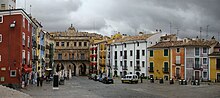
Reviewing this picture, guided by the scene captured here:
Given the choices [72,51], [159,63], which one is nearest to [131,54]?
[159,63]

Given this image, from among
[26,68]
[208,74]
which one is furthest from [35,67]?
[208,74]

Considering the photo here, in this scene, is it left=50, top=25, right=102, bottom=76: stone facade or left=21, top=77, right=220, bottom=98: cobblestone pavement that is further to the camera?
left=50, top=25, right=102, bottom=76: stone facade

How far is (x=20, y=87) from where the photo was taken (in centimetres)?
4125

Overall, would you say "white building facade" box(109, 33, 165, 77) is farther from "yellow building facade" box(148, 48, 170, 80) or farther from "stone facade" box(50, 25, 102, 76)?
"stone facade" box(50, 25, 102, 76)

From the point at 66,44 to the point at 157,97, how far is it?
264ft

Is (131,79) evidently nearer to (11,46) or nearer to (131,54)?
(131,54)

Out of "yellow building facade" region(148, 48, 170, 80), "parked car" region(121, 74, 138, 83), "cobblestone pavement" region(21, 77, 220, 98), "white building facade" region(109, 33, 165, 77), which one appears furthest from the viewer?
A: "white building facade" region(109, 33, 165, 77)

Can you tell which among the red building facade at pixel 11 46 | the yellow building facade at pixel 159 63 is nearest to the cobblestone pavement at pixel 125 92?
the red building facade at pixel 11 46

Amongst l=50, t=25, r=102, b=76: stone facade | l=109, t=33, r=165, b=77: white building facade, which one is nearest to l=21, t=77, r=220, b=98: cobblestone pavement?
l=109, t=33, r=165, b=77: white building facade

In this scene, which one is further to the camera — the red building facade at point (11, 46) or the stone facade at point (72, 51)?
the stone facade at point (72, 51)

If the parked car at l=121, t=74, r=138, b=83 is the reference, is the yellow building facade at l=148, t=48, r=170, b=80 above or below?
above

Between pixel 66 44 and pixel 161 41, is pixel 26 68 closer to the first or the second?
pixel 161 41

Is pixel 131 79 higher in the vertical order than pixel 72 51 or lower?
lower

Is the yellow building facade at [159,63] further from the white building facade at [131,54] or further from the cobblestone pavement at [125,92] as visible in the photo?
the cobblestone pavement at [125,92]
